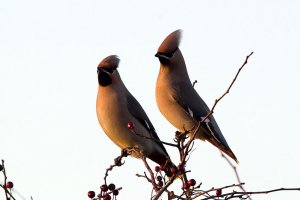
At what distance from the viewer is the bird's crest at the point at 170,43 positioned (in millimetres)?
5066

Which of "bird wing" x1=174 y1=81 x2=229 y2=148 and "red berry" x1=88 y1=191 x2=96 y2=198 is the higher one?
"bird wing" x1=174 y1=81 x2=229 y2=148

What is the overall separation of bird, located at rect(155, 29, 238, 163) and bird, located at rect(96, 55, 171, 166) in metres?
0.20

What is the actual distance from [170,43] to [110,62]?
1.76ft

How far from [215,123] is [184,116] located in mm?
371

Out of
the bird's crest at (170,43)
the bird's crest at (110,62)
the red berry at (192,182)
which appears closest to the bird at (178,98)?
the bird's crest at (170,43)

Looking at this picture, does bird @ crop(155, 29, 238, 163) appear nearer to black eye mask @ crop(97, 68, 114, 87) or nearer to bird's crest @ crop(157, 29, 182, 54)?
bird's crest @ crop(157, 29, 182, 54)

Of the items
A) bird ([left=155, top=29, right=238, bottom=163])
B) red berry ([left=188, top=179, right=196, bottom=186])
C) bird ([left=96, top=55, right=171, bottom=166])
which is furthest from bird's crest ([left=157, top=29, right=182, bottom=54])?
red berry ([left=188, top=179, right=196, bottom=186])

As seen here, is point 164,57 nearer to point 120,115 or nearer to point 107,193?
point 120,115

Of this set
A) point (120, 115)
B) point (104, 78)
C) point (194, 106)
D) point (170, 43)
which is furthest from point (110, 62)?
point (194, 106)

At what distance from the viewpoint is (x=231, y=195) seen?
2619 mm

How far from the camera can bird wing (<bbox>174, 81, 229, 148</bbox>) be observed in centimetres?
499

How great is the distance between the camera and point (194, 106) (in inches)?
202

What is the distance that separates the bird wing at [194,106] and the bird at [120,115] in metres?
0.32

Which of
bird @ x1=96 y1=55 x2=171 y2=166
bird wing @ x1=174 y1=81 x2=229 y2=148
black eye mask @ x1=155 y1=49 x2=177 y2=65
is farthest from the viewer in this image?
black eye mask @ x1=155 y1=49 x2=177 y2=65
